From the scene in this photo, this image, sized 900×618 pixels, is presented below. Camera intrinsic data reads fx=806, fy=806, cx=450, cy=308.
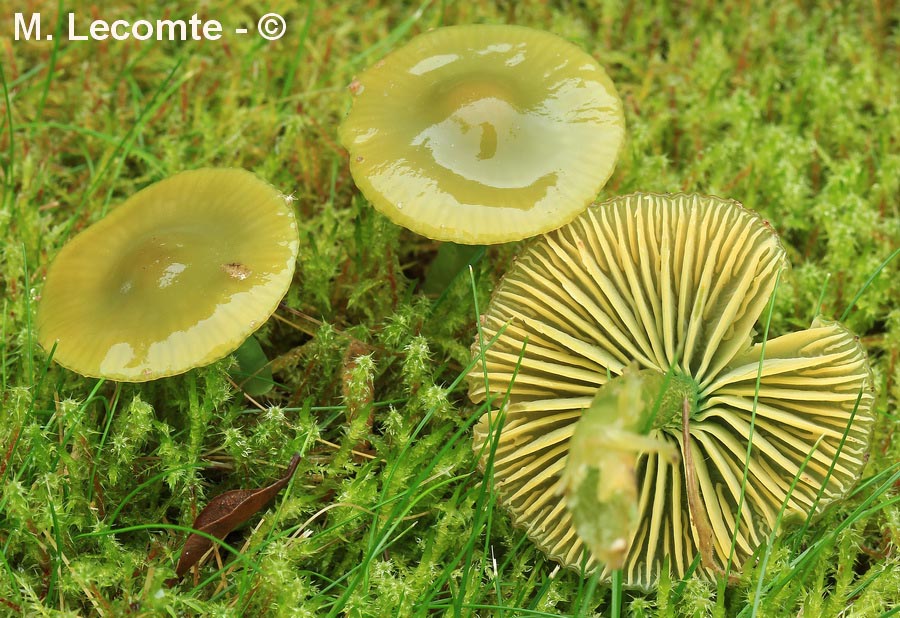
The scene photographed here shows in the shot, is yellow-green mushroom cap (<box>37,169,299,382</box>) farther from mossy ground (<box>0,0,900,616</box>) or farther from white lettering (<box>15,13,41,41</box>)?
white lettering (<box>15,13,41,41</box>)

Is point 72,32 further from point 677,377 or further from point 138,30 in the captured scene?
point 677,377

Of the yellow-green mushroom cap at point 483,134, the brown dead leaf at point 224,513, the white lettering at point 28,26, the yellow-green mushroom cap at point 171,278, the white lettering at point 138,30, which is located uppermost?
the yellow-green mushroom cap at point 483,134

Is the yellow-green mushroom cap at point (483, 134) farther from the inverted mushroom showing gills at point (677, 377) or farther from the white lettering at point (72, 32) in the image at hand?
→ the white lettering at point (72, 32)

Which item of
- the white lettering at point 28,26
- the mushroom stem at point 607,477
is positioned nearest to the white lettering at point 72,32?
the white lettering at point 28,26

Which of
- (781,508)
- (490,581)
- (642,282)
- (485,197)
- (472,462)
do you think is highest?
(485,197)

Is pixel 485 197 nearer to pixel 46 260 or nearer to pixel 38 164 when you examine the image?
pixel 46 260

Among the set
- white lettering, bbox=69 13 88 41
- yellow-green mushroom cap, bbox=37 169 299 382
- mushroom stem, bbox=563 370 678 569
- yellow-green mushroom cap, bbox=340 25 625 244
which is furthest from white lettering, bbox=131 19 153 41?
mushroom stem, bbox=563 370 678 569

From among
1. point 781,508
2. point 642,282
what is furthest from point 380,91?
point 781,508
